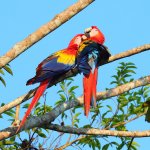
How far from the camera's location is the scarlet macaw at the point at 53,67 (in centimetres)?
462

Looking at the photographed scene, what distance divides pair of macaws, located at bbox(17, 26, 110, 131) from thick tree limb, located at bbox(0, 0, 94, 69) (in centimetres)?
70

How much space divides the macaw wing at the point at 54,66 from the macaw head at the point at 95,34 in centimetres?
60

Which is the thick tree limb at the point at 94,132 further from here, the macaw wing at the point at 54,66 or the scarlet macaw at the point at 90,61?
the macaw wing at the point at 54,66

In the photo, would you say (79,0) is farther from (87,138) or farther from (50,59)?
(87,138)

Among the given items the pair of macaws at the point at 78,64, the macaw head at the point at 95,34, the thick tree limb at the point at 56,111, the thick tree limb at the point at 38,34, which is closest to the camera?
the thick tree limb at the point at 38,34

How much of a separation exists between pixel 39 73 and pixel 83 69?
0.44m

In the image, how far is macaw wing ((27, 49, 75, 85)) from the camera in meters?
4.68

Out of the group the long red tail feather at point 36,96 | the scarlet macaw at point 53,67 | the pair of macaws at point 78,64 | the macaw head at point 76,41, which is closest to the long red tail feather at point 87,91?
the pair of macaws at point 78,64

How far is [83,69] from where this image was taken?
16.1 ft

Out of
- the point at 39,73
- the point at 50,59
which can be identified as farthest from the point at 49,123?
the point at 50,59

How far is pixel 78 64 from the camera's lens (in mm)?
4980

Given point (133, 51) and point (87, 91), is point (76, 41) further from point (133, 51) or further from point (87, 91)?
point (133, 51)

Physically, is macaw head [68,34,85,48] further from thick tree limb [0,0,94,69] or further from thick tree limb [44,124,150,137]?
thick tree limb [0,0,94,69]

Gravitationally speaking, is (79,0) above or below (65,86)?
below
